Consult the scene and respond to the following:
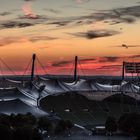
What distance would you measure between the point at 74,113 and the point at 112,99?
60.8 ft

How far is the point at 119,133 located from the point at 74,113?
67.0ft

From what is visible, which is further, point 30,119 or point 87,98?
point 87,98

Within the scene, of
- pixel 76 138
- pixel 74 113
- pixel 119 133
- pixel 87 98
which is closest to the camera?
pixel 76 138

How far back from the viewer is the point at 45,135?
71.1 metres

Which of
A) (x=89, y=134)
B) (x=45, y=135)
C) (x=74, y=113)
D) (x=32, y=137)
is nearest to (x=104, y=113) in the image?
(x=74, y=113)

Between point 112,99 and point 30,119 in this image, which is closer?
point 30,119

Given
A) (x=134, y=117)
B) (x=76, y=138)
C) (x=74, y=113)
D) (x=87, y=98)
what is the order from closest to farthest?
(x=134, y=117) < (x=76, y=138) < (x=74, y=113) < (x=87, y=98)

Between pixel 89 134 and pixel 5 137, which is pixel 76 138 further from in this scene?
pixel 5 137

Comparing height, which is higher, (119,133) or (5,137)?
(5,137)

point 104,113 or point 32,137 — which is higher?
point 32,137

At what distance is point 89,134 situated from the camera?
259 ft

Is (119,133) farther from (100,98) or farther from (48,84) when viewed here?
(48,84)

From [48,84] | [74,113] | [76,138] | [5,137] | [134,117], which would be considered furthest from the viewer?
[48,84]

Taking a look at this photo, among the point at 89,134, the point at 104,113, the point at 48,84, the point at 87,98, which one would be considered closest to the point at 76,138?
the point at 89,134
